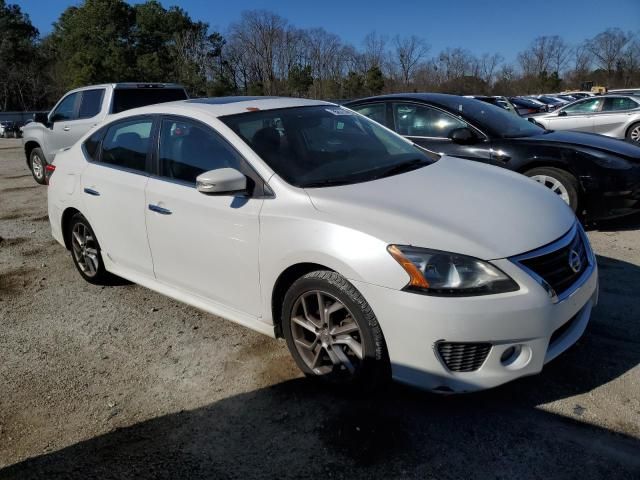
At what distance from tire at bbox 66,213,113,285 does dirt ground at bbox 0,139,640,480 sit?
2.11ft

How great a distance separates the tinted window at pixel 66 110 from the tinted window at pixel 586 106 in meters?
11.7

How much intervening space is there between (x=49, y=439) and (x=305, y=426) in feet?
4.35

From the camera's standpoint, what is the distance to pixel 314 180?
3.12 metres

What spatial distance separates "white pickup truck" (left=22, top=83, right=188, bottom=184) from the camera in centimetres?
898

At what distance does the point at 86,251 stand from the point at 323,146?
2481mm

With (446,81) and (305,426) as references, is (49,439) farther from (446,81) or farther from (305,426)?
(446,81)

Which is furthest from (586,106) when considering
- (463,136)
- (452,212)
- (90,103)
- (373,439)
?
(373,439)

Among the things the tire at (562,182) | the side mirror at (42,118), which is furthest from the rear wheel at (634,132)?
the side mirror at (42,118)

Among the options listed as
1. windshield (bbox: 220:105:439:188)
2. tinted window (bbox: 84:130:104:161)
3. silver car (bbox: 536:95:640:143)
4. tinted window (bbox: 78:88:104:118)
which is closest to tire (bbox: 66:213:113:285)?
tinted window (bbox: 84:130:104:161)

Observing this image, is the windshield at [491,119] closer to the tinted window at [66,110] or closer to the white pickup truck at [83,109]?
the white pickup truck at [83,109]

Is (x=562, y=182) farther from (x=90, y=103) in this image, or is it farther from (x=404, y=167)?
(x=90, y=103)

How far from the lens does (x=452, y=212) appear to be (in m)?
2.79

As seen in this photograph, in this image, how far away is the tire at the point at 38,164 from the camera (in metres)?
10.5

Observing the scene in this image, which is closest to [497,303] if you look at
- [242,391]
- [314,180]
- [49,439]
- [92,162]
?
Answer: [314,180]
